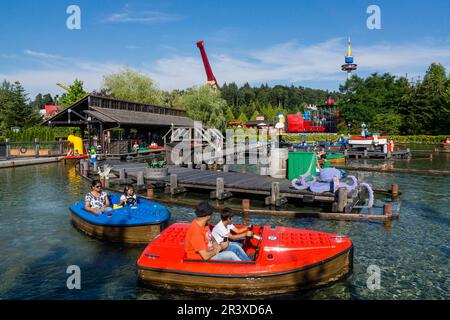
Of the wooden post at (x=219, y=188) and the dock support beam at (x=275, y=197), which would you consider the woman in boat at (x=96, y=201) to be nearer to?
the wooden post at (x=219, y=188)

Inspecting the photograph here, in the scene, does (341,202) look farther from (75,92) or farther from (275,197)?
(75,92)

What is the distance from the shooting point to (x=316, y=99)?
171m

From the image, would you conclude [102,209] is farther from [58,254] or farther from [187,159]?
[187,159]

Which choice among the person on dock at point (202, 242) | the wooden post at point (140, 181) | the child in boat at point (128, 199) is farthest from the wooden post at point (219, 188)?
the person on dock at point (202, 242)

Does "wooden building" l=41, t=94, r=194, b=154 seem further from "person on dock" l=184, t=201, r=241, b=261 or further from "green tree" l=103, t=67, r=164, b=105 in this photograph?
"person on dock" l=184, t=201, r=241, b=261

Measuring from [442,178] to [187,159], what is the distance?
2073cm

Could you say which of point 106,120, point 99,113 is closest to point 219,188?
point 106,120

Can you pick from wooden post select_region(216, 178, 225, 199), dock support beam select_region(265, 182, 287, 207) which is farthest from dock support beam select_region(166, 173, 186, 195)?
dock support beam select_region(265, 182, 287, 207)

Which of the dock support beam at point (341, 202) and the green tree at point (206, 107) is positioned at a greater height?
the green tree at point (206, 107)

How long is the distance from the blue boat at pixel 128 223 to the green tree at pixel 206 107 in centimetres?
5025

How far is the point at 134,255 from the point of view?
11031mm

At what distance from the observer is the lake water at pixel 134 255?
8.67 metres

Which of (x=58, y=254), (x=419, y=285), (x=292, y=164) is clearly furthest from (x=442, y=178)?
(x=58, y=254)

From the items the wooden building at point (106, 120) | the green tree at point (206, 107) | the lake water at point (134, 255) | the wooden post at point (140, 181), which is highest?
the green tree at point (206, 107)
